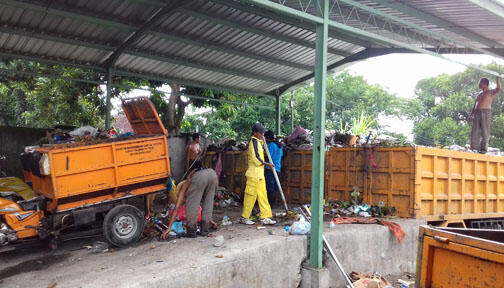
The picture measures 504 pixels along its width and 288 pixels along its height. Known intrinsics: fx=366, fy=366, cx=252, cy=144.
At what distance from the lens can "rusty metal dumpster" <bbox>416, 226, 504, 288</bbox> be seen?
2.87 m

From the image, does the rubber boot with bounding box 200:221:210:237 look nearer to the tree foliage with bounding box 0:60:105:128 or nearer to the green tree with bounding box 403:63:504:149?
the tree foliage with bounding box 0:60:105:128

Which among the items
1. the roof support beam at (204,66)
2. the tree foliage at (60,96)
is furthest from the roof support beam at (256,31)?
the tree foliage at (60,96)

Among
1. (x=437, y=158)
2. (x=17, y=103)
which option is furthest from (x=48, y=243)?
(x=17, y=103)

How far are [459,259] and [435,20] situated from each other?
538cm

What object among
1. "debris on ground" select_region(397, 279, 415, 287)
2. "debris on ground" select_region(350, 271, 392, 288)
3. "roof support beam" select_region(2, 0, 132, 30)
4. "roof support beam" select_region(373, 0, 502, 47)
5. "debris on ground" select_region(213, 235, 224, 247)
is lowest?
"debris on ground" select_region(397, 279, 415, 287)

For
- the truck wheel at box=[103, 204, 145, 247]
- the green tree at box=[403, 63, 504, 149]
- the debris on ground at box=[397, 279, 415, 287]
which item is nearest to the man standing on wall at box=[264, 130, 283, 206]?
the debris on ground at box=[397, 279, 415, 287]

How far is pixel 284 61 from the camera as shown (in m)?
10.6

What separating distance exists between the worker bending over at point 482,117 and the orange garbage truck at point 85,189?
7.22 metres

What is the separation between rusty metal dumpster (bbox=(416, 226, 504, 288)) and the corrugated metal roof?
403 cm

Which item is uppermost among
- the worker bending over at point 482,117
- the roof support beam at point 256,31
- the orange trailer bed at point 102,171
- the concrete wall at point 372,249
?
the roof support beam at point 256,31

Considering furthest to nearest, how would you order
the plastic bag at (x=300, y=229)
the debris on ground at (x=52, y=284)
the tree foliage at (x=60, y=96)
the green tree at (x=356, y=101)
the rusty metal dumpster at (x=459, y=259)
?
the green tree at (x=356, y=101)
the tree foliage at (x=60, y=96)
the plastic bag at (x=300, y=229)
the debris on ground at (x=52, y=284)
the rusty metal dumpster at (x=459, y=259)

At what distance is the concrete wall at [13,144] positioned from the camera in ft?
29.8

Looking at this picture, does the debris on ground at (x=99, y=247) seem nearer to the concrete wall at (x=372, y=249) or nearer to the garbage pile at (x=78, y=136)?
the garbage pile at (x=78, y=136)

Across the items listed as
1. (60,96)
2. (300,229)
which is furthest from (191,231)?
(60,96)
